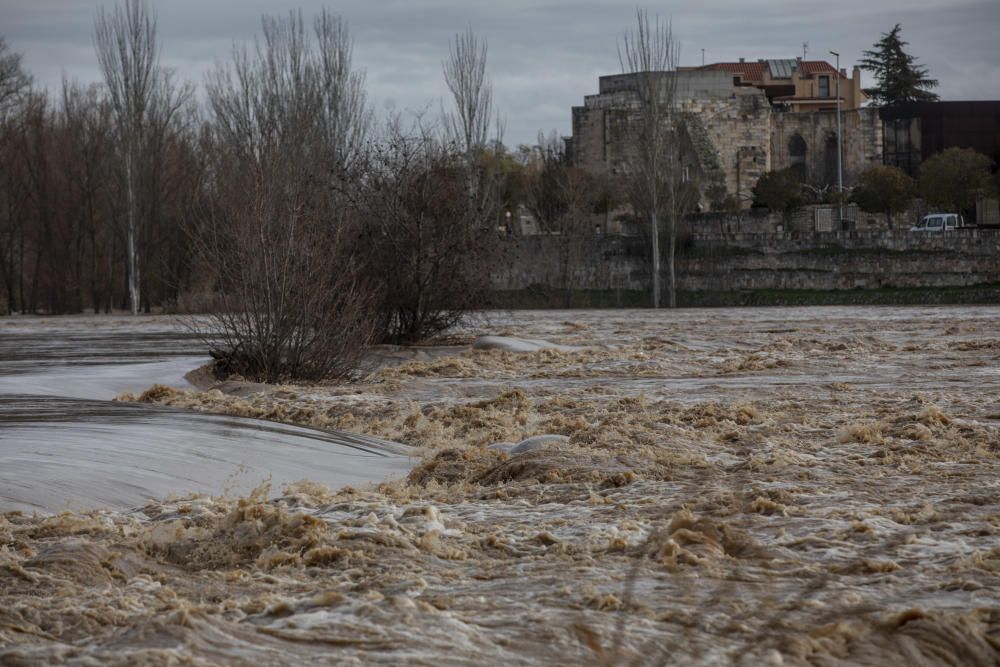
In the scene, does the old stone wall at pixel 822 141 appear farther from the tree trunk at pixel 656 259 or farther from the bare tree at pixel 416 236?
the bare tree at pixel 416 236

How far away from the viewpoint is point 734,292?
44031 mm

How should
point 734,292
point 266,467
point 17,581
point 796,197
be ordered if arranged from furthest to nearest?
point 796,197
point 734,292
point 266,467
point 17,581

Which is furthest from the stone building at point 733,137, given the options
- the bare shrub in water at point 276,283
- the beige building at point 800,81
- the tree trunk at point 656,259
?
the bare shrub in water at point 276,283

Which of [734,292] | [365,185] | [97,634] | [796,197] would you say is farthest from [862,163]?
[97,634]

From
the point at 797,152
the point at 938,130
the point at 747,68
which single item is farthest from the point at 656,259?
the point at 747,68

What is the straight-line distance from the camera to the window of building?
268 feet

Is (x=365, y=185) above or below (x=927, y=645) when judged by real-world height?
above

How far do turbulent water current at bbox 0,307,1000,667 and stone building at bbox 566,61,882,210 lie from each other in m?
47.6

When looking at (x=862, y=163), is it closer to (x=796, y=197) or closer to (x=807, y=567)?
(x=796, y=197)

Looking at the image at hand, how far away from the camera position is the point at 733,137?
206ft

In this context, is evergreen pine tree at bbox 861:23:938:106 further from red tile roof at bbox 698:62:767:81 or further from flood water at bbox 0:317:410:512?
flood water at bbox 0:317:410:512

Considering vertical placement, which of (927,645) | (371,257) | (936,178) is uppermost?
(936,178)

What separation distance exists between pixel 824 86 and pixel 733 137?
21918mm

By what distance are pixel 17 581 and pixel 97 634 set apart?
0.94 meters
